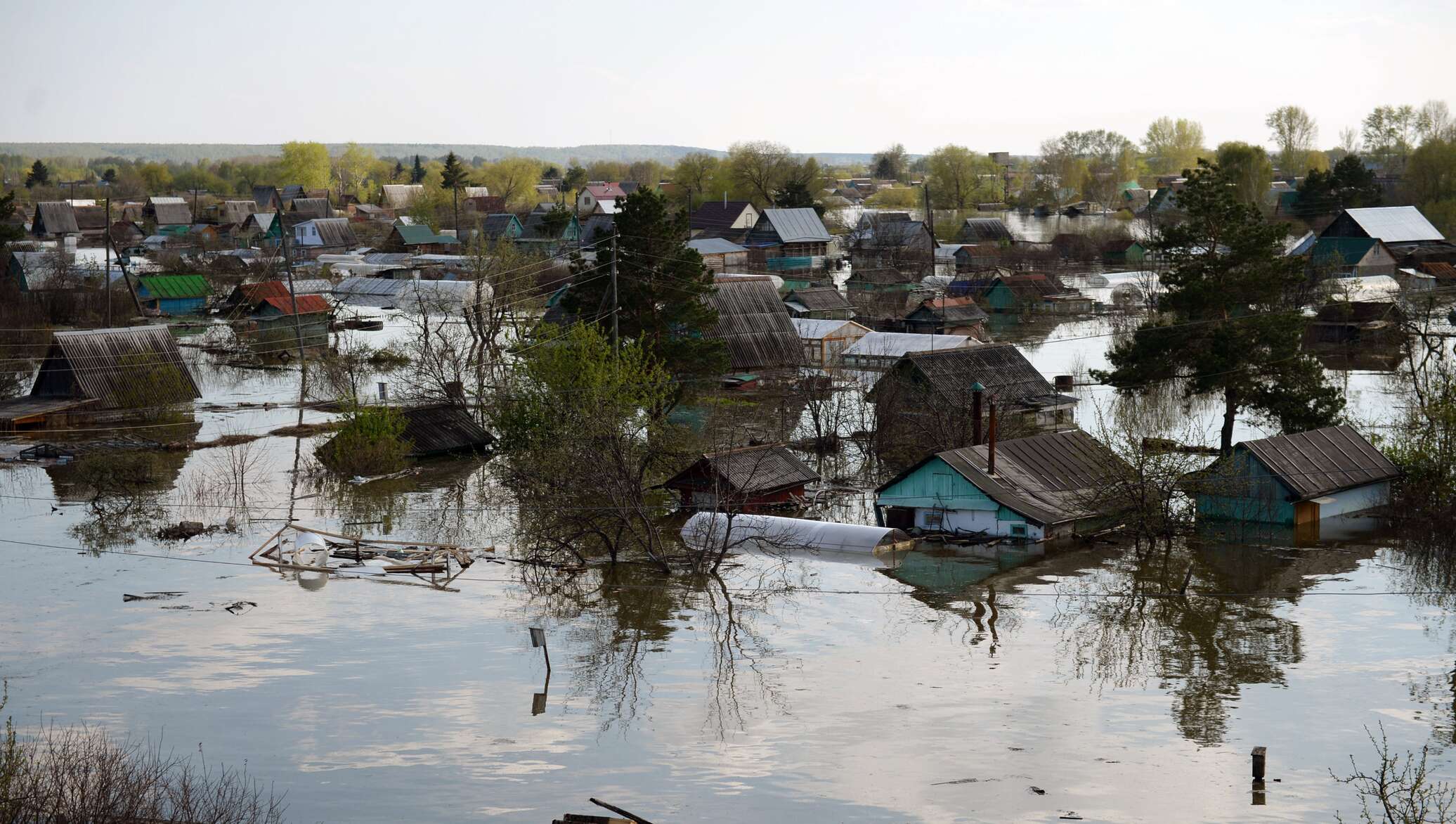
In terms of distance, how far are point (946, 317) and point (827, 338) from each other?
6871 millimetres

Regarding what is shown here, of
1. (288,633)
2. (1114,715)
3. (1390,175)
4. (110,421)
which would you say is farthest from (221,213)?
(1114,715)

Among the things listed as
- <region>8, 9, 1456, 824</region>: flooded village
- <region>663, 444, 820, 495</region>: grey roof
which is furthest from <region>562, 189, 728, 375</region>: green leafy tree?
<region>663, 444, 820, 495</region>: grey roof

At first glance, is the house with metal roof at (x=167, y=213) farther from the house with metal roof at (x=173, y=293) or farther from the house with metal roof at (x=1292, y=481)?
the house with metal roof at (x=1292, y=481)

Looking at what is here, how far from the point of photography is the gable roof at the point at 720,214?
69.2 m

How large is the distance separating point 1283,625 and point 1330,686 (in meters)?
Answer: 2.48

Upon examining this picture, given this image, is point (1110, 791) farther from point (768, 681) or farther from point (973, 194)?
point (973, 194)

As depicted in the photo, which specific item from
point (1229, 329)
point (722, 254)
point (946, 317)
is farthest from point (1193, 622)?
point (722, 254)

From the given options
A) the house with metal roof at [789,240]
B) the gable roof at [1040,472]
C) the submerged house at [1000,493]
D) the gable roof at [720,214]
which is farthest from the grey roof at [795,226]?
the submerged house at [1000,493]

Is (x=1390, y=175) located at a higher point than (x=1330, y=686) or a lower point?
higher

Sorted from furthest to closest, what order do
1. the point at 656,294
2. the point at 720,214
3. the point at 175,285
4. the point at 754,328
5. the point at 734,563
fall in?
the point at 720,214 < the point at 175,285 < the point at 754,328 < the point at 656,294 < the point at 734,563

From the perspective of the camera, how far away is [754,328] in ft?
130

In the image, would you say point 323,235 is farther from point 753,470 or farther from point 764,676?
point 764,676

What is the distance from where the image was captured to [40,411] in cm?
3247

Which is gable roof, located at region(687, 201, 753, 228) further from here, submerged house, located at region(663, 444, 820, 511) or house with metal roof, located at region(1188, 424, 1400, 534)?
house with metal roof, located at region(1188, 424, 1400, 534)
